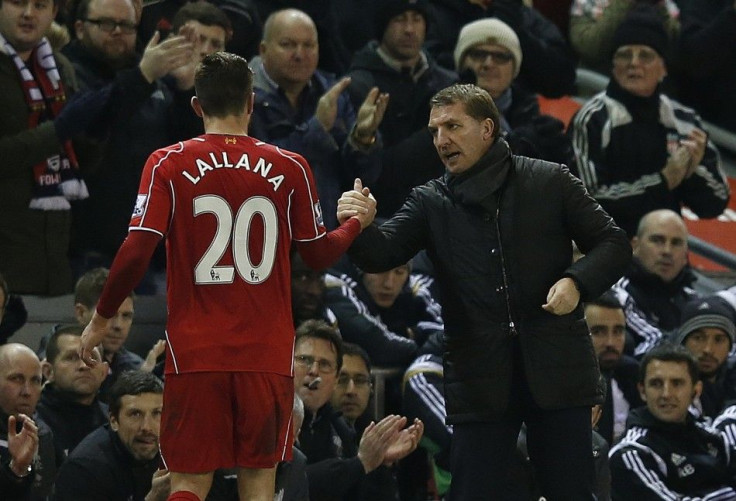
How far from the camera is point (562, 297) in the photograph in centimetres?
617

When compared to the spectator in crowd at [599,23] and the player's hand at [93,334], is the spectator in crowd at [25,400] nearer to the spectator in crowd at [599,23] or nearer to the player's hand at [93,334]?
the player's hand at [93,334]

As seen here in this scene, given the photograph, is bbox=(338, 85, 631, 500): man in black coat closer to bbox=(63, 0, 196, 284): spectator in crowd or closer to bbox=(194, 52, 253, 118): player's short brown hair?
bbox=(194, 52, 253, 118): player's short brown hair

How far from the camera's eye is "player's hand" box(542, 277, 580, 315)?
6.16 meters

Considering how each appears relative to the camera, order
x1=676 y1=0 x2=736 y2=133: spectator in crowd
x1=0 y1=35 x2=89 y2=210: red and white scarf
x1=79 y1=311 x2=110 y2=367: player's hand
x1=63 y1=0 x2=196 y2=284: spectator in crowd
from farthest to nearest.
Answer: x1=676 y1=0 x2=736 y2=133: spectator in crowd → x1=63 y1=0 x2=196 y2=284: spectator in crowd → x1=0 y1=35 x2=89 y2=210: red and white scarf → x1=79 y1=311 x2=110 y2=367: player's hand

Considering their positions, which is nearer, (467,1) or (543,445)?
(543,445)

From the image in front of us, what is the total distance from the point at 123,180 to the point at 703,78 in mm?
6115

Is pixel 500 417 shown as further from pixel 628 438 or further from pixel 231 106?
pixel 628 438

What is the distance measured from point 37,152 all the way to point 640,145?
4.41 m

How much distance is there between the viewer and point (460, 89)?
657cm

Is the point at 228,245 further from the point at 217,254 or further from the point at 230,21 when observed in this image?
the point at 230,21

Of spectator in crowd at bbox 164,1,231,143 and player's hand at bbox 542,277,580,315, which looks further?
spectator in crowd at bbox 164,1,231,143

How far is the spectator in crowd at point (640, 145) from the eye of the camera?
36.3 feet

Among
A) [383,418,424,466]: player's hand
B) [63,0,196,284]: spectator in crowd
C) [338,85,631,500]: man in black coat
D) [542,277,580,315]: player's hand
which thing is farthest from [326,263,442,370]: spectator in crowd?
[542,277,580,315]: player's hand

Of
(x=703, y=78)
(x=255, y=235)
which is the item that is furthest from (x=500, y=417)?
(x=703, y=78)
